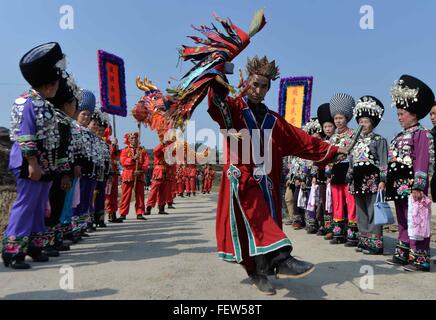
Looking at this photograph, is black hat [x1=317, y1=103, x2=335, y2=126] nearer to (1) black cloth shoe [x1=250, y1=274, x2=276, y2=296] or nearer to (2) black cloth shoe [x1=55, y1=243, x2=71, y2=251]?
(1) black cloth shoe [x1=250, y1=274, x2=276, y2=296]

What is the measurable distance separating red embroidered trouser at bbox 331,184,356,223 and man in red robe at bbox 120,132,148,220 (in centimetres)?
481

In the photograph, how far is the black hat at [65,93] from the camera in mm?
4903

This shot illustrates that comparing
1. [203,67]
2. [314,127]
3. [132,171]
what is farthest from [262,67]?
[132,171]

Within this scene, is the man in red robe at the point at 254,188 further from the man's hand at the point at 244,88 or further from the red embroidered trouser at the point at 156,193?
the red embroidered trouser at the point at 156,193

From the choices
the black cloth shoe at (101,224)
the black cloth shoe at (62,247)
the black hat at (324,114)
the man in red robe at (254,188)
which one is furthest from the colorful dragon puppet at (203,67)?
the black cloth shoe at (101,224)

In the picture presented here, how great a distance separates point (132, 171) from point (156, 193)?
178cm

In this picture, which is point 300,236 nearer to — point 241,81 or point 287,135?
point 287,135

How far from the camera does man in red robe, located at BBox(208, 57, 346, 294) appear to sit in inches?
A: 128

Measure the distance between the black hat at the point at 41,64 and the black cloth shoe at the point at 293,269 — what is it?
11.0 feet

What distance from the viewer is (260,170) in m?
3.53

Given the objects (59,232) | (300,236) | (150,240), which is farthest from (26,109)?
(300,236)

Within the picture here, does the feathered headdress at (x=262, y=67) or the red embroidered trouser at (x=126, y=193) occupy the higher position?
the feathered headdress at (x=262, y=67)

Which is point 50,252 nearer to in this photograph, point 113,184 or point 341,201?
point 113,184

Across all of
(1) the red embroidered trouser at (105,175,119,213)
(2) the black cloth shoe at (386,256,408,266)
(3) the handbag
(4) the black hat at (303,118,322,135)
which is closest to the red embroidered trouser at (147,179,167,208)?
(1) the red embroidered trouser at (105,175,119,213)
